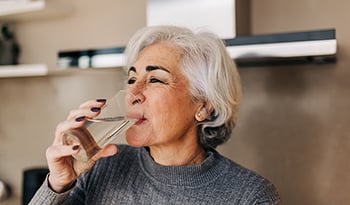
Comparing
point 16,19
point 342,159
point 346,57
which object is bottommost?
point 342,159

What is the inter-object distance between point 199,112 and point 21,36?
1073 millimetres

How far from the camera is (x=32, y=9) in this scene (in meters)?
1.75

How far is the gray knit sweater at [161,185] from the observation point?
3.69ft

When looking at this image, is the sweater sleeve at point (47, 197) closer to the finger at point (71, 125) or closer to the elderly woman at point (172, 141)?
the elderly woman at point (172, 141)

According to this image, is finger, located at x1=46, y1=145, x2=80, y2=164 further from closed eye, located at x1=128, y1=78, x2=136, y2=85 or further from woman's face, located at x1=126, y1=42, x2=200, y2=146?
closed eye, located at x1=128, y1=78, x2=136, y2=85

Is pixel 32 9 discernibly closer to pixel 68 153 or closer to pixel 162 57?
pixel 162 57

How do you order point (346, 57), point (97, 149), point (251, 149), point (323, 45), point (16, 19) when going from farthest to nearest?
1. point (16, 19)
2. point (251, 149)
3. point (346, 57)
4. point (323, 45)
5. point (97, 149)

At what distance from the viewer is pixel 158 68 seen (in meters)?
1.14

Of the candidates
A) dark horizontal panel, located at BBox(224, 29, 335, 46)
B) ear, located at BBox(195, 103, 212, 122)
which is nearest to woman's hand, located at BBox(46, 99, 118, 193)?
ear, located at BBox(195, 103, 212, 122)

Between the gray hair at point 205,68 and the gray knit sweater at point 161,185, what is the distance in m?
0.11

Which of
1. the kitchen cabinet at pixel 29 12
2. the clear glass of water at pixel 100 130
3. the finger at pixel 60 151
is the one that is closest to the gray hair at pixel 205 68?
the clear glass of water at pixel 100 130

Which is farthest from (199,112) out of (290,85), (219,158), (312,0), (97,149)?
(312,0)

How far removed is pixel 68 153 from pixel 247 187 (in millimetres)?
409

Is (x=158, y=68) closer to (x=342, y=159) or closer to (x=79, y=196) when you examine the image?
(x=79, y=196)
